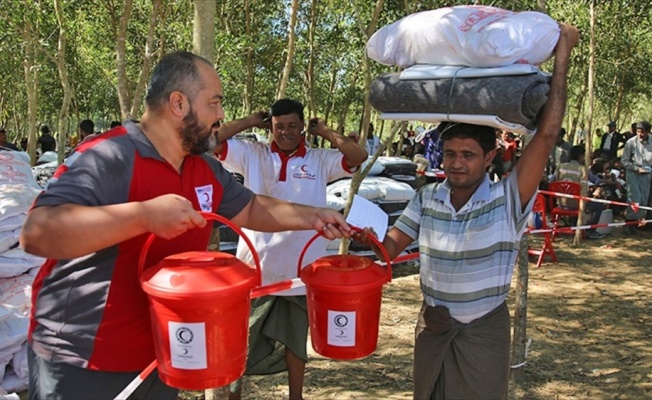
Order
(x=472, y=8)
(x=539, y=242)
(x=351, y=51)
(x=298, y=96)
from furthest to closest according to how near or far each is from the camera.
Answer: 1. (x=298, y=96)
2. (x=351, y=51)
3. (x=539, y=242)
4. (x=472, y=8)

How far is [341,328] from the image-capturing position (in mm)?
1965

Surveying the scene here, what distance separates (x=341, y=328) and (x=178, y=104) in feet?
2.91

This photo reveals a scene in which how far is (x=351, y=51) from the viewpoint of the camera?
12914 millimetres

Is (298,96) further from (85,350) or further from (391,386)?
(85,350)

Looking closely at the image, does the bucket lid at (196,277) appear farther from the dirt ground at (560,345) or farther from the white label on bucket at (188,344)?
the dirt ground at (560,345)

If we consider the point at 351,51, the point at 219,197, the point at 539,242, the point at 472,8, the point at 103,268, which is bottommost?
the point at 539,242

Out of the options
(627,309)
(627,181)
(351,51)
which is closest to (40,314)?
(627,309)

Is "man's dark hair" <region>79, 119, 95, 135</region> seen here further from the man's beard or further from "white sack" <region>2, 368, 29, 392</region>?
the man's beard

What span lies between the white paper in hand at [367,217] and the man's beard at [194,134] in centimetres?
72

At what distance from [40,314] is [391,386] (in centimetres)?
260

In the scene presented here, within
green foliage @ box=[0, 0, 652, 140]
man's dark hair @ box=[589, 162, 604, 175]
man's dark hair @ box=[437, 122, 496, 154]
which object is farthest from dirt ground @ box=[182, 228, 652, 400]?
man's dark hair @ box=[589, 162, 604, 175]

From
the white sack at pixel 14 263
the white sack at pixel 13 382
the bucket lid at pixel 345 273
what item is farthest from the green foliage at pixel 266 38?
the bucket lid at pixel 345 273

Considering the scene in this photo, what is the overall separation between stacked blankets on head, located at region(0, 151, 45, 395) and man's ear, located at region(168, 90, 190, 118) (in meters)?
2.32

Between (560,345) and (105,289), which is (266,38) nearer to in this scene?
(560,345)
